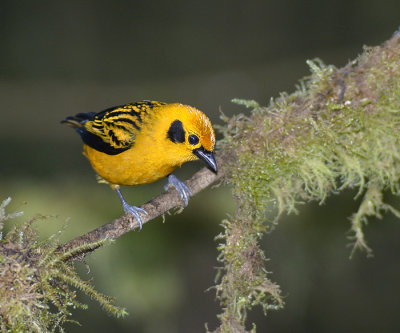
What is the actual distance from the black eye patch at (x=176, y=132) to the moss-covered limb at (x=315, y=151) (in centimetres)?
54

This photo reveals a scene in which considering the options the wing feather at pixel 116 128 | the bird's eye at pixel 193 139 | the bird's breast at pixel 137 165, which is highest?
the wing feather at pixel 116 128

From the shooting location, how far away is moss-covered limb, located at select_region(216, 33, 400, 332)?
3.10 m

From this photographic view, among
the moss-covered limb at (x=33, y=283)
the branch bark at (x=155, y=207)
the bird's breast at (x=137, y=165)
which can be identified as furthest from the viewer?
the bird's breast at (x=137, y=165)

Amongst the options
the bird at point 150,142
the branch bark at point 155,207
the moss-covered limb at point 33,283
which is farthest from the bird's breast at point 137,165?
the moss-covered limb at point 33,283

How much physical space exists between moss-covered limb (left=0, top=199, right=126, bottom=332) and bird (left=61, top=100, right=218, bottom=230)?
A: 36.1 inches

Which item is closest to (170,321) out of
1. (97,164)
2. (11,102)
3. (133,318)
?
(133,318)

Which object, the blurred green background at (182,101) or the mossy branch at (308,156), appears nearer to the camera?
the mossy branch at (308,156)

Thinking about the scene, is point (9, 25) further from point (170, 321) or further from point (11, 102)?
point (170, 321)

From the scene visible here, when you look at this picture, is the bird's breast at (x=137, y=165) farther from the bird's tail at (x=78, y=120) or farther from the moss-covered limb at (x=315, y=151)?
the moss-covered limb at (x=315, y=151)

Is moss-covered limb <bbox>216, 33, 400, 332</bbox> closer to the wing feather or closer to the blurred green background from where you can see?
the wing feather

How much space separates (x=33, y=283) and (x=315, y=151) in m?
1.85

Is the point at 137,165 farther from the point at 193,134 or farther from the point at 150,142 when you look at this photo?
the point at 193,134

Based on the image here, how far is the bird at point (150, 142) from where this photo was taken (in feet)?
12.1

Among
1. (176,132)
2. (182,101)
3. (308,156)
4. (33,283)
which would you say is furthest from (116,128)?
(182,101)
